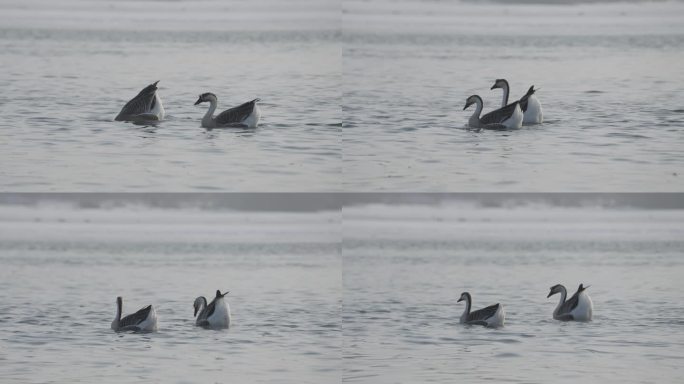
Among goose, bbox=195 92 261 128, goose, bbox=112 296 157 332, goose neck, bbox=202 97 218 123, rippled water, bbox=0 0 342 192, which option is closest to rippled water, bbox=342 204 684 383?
rippled water, bbox=0 0 342 192

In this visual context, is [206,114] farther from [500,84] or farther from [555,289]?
[555,289]

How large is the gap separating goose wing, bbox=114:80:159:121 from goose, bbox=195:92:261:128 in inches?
7.3

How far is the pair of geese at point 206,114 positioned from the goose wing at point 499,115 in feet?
3.05

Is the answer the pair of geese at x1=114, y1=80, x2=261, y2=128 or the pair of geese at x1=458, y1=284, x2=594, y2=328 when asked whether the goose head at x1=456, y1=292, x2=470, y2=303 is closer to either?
the pair of geese at x1=458, y1=284, x2=594, y2=328

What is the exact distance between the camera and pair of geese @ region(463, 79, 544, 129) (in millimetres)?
5434

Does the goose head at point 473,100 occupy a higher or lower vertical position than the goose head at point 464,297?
higher

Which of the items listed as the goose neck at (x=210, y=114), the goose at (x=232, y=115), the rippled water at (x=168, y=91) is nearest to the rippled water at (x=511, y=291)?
the rippled water at (x=168, y=91)

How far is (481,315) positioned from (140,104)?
1622mm

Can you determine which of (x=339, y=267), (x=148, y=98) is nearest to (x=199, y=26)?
(x=148, y=98)

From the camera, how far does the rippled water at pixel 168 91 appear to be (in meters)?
5.45

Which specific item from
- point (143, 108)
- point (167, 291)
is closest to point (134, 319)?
point (167, 291)

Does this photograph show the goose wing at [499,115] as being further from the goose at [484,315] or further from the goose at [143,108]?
the goose at [143,108]

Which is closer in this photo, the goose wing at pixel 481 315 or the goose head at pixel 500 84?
the goose wing at pixel 481 315

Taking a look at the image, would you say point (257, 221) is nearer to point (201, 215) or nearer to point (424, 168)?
point (201, 215)
